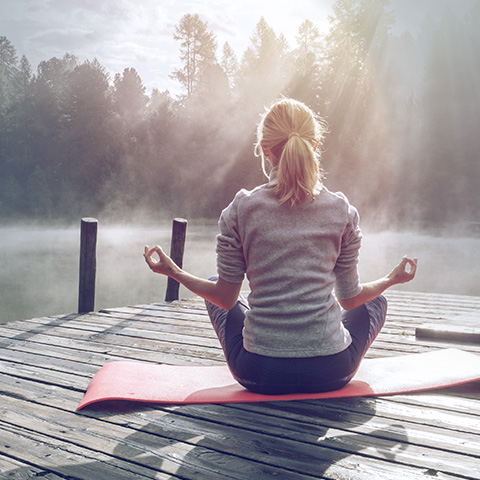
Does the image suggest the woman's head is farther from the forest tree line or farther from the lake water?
the forest tree line

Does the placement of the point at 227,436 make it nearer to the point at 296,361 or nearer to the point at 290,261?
the point at 296,361

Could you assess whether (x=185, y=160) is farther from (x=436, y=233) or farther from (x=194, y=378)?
(x=194, y=378)

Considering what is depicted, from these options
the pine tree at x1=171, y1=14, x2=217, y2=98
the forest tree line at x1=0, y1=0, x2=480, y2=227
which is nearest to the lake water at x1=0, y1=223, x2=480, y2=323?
the forest tree line at x1=0, y1=0, x2=480, y2=227

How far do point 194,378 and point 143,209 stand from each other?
2389 cm

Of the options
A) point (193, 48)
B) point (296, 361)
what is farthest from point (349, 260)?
point (193, 48)

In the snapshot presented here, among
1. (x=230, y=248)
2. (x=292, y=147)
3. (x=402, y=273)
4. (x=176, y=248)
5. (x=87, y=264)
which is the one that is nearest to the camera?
(x=292, y=147)

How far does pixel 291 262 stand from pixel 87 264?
347 centimetres

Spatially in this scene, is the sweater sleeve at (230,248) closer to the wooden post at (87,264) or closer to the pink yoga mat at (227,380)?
the pink yoga mat at (227,380)

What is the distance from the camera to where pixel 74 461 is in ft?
6.09

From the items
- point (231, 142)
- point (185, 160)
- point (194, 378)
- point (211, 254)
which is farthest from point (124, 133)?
point (194, 378)

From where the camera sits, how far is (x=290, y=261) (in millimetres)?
1985

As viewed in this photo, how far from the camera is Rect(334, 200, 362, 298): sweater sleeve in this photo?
204 cm

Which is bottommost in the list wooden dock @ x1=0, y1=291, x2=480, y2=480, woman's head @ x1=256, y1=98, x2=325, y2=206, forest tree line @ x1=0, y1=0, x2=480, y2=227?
wooden dock @ x1=0, y1=291, x2=480, y2=480

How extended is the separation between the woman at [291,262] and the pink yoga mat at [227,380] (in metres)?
0.32
